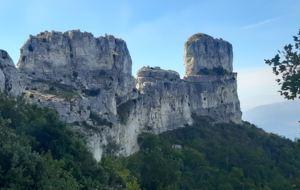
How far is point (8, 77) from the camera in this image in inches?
1016

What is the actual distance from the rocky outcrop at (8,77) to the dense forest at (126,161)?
1.18 m

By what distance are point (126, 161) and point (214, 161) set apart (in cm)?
2694

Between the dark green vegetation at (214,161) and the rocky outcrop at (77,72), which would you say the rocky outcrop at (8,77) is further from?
the dark green vegetation at (214,161)

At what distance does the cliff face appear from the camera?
34828mm

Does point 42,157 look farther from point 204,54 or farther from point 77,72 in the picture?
point 204,54

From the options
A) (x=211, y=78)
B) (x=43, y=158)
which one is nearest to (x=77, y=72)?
(x=43, y=158)

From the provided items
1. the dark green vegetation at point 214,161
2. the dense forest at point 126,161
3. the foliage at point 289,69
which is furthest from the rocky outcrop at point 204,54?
the foliage at point 289,69

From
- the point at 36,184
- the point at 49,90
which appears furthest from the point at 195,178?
the point at 36,184

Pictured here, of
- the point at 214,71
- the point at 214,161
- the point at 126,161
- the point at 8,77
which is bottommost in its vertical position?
the point at 214,161

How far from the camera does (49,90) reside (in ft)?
124

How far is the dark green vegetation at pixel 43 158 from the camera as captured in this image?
14.5m

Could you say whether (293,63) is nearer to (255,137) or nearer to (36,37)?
(36,37)

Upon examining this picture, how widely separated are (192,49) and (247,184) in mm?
50528

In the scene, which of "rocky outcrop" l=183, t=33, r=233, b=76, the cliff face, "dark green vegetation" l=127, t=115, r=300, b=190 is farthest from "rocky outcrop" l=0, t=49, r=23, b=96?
"rocky outcrop" l=183, t=33, r=233, b=76
